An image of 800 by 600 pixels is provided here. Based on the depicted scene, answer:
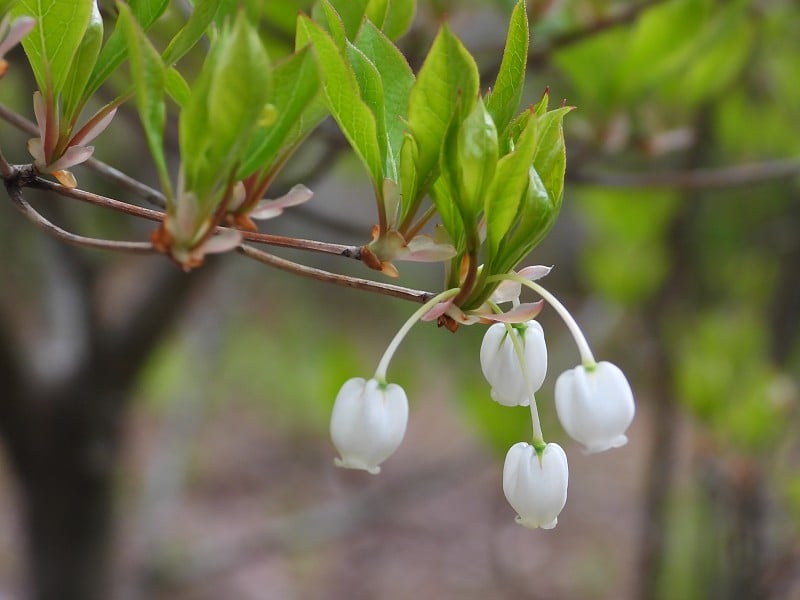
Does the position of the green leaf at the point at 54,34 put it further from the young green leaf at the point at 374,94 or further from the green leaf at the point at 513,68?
the green leaf at the point at 513,68

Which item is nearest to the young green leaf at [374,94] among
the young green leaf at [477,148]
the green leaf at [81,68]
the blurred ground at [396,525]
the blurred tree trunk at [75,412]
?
the young green leaf at [477,148]

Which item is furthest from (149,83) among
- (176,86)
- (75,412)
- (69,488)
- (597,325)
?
(597,325)

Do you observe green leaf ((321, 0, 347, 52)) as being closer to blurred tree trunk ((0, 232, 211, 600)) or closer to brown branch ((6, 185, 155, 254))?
brown branch ((6, 185, 155, 254))

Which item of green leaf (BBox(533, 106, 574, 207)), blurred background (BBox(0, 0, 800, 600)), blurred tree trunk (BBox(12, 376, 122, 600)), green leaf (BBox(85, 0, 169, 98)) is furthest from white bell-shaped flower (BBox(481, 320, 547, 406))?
blurred tree trunk (BBox(12, 376, 122, 600))

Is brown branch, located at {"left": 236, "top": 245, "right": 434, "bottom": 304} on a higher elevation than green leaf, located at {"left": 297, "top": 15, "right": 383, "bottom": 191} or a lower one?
lower

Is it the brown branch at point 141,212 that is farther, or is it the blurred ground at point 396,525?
the blurred ground at point 396,525

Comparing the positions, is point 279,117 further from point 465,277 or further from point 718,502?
point 718,502
